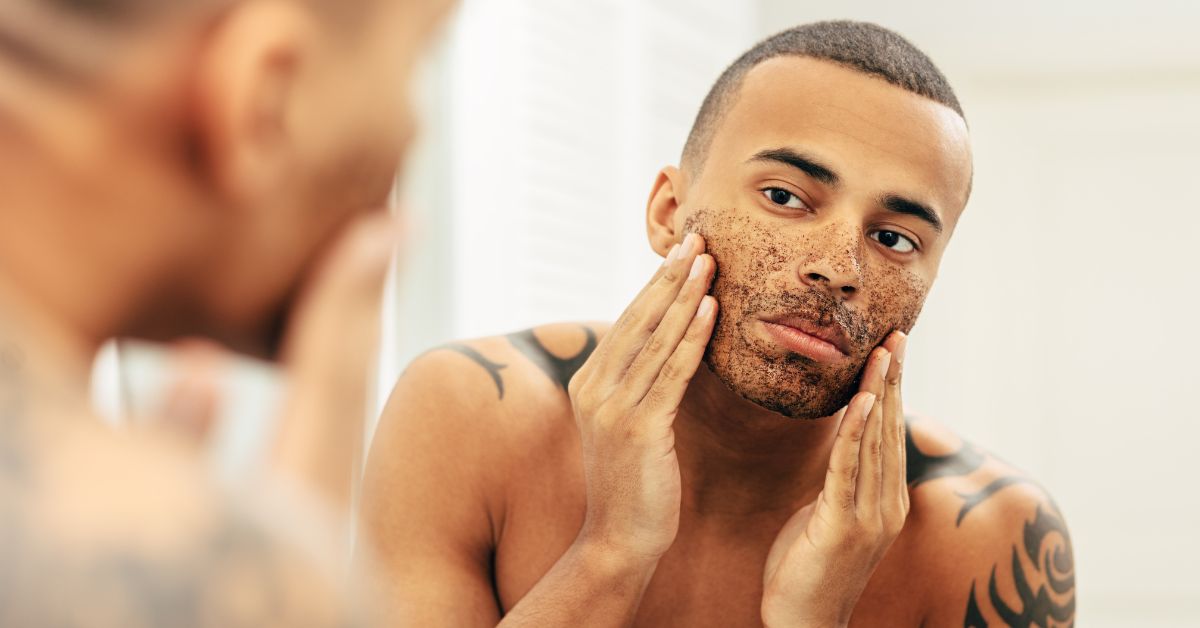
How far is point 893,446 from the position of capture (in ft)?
3.68

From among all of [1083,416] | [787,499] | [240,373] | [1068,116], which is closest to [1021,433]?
[1083,416]

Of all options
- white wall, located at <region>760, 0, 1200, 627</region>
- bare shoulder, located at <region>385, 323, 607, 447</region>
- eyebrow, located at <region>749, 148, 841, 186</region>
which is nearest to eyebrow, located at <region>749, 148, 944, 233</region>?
eyebrow, located at <region>749, 148, 841, 186</region>

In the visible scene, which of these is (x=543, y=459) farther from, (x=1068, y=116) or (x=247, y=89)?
(x=1068, y=116)

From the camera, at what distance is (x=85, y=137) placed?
0.98 ft

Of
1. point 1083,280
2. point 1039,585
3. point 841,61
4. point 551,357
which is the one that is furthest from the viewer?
point 1083,280

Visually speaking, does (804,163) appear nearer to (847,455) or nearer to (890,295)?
(890,295)

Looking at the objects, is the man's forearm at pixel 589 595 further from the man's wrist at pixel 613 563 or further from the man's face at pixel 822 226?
the man's face at pixel 822 226

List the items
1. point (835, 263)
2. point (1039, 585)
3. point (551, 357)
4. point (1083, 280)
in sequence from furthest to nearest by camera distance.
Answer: point (1083, 280) → point (551, 357) → point (1039, 585) → point (835, 263)

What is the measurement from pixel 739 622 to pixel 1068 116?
2.59 meters

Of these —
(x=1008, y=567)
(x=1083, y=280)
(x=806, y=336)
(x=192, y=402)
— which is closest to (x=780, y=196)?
(x=806, y=336)

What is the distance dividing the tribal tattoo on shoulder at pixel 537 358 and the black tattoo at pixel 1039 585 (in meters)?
0.47

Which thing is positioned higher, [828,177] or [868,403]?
[828,177]

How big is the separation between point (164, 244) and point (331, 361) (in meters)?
0.06

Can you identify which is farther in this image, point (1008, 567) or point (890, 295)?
point (1008, 567)
